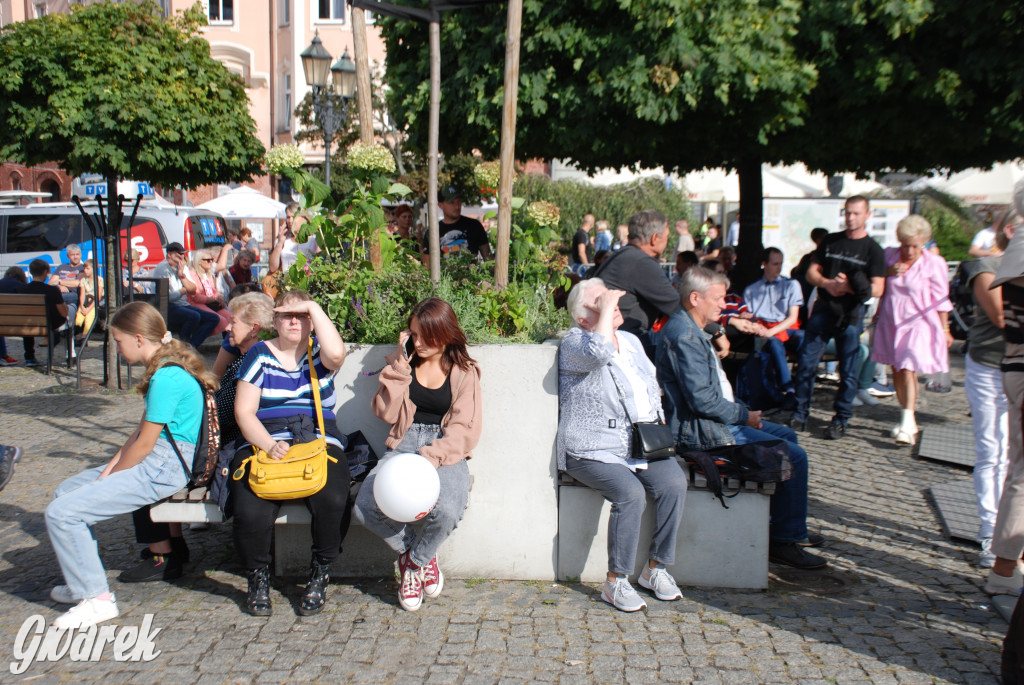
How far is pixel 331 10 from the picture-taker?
30281 millimetres

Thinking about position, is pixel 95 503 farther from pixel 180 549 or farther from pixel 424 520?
pixel 424 520

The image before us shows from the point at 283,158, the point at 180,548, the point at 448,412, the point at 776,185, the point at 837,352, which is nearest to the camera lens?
the point at 448,412

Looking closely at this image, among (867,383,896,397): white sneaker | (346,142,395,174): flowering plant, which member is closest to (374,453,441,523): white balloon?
(346,142,395,174): flowering plant

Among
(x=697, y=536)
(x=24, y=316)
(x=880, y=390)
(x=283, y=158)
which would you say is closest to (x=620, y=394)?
(x=697, y=536)

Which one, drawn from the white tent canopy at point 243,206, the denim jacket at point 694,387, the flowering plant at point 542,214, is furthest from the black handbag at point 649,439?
the white tent canopy at point 243,206

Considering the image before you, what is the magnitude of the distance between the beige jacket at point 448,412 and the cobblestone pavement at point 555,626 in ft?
2.35

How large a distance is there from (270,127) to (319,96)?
20464mm

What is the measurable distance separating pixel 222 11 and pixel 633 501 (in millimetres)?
32960

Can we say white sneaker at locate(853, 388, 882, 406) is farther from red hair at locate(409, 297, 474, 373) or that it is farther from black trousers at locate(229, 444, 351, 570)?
black trousers at locate(229, 444, 351, 570)

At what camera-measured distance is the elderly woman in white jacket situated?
405cm

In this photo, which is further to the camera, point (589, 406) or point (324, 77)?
point (324, 77)

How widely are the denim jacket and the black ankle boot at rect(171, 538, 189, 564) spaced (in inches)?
100

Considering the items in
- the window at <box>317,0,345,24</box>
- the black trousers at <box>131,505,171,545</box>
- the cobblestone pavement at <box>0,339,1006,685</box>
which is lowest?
the cobblestone pavement at <box>0,339,1006,685</box>

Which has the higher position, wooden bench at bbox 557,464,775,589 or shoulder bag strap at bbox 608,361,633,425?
shoulder bag strap at bbox 608,361,633,425
